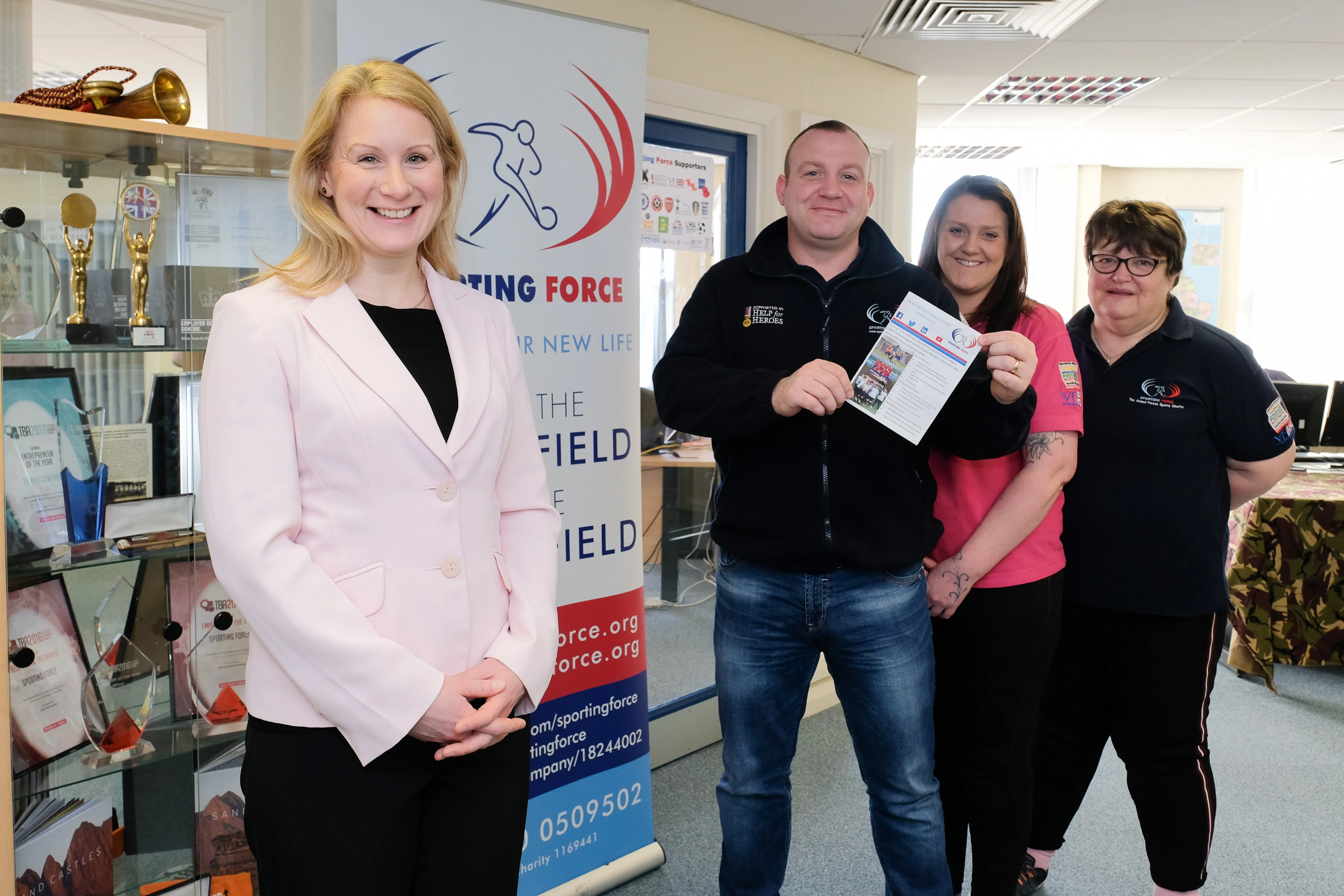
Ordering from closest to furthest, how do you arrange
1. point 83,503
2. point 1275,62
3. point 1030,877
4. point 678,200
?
point 83,503
point 1030,877
point 678,200
point 1275,62

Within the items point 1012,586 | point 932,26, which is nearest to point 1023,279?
point 1012,586

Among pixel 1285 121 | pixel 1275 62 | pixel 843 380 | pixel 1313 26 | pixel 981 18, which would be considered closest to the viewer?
pixel 843 380

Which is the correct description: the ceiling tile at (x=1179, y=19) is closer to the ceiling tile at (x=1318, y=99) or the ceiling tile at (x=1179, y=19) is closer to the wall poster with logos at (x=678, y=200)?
the ceiling tile at (x=1318, y=99)

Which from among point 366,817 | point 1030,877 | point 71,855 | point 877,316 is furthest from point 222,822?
point 1030,877

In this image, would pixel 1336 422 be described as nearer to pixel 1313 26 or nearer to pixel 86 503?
pixel 1313 26

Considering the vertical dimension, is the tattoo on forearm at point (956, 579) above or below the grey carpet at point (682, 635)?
above

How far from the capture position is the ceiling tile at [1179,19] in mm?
3592

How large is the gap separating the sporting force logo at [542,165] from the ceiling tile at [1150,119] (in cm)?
429

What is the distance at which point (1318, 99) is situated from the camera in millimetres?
5336

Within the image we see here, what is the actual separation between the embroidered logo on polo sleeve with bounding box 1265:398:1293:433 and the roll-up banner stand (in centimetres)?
145

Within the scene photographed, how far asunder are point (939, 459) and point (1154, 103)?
4549 mm

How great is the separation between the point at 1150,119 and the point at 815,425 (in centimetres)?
527

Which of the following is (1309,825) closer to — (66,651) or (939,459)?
(939,459)

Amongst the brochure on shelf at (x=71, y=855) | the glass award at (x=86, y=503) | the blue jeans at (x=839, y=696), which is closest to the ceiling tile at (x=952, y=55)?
the blue jeans at (x=839, y=696)
